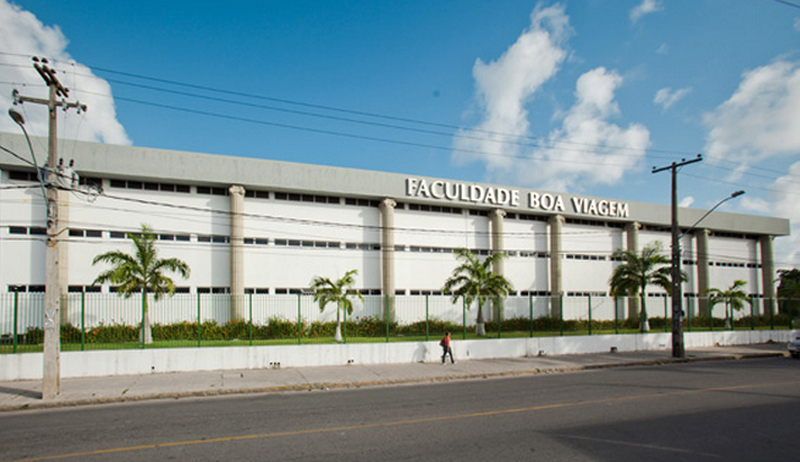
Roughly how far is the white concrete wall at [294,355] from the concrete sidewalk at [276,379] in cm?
48

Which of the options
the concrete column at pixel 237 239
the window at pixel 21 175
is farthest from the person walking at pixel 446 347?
the window at pixel 21 175

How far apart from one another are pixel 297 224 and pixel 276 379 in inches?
624

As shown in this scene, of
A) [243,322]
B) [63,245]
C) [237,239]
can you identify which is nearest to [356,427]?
[243,322]

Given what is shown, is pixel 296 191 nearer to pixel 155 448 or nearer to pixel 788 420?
pixel 155 448

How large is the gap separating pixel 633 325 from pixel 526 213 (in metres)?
11.1

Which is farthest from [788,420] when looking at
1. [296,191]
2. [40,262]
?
[40,262]

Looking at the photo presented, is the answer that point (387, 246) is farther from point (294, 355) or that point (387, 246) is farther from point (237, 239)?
point (294, 355)

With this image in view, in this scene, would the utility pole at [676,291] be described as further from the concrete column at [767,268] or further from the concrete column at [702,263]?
the concrete column at [767,268]

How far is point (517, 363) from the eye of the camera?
62.0ft

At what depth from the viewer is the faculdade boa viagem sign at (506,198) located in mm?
32750

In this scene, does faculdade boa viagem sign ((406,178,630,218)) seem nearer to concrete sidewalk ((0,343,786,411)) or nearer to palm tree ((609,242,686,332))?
palm tree ((609,242,686,332))

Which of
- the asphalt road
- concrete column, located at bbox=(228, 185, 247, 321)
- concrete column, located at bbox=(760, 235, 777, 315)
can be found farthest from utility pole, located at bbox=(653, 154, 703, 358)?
concrete column, located at bbox=(760, 235, 777, 315)

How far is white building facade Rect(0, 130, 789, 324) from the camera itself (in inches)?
968

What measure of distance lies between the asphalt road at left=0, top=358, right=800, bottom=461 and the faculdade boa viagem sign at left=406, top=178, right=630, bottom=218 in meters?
20.5
